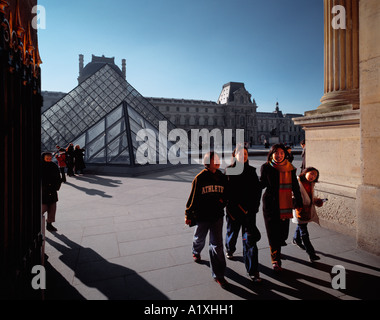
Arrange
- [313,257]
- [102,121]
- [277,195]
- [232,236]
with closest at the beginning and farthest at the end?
1. [277,195]
2. [313,257]
3. [232,236]
4. [102,121]

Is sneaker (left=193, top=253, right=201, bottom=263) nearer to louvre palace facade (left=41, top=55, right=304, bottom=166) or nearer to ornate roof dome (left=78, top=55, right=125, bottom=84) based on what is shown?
louvre palace facade (left=41, top=55, right=304, bottom=166)

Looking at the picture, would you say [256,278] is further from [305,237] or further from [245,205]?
[305,237]

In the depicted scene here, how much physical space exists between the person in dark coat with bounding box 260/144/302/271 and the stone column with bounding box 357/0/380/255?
115cm

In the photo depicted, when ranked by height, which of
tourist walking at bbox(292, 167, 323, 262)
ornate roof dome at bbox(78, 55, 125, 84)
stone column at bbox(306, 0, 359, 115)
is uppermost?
ornate roof dome at bbox(78, 55, 125, 84)

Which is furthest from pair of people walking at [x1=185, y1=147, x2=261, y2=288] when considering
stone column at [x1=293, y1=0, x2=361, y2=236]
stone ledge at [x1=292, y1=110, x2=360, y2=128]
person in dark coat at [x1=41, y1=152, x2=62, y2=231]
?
person in dark coat at [x1=41, y1=152, x2=62, y2=231]

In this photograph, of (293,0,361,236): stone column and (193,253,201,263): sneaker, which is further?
(293,0,361,236): stone column

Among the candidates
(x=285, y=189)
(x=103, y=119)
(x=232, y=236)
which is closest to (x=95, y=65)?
(x=103, y=119)

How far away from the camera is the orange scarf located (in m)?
2.90

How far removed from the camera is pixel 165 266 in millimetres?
2943

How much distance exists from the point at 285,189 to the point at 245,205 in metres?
0.53

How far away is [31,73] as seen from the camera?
2.12 m

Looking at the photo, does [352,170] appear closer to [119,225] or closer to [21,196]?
[119,225]

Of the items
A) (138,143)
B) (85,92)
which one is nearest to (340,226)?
(138,143)
